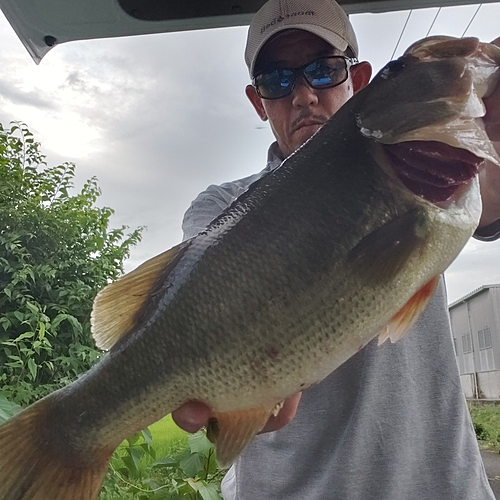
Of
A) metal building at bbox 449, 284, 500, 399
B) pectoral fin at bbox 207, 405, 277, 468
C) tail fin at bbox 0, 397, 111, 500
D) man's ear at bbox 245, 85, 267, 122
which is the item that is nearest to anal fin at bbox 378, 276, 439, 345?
pectoral fin at bbox 207, 405, 277, 468

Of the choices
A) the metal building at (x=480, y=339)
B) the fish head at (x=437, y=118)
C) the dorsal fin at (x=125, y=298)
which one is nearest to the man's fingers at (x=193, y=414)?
the dorsal fin at (x=125, y=298)

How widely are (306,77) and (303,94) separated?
7cm

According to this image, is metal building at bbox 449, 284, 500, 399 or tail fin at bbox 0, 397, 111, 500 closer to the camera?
tail fin at bbox 0, 397, 111, 500

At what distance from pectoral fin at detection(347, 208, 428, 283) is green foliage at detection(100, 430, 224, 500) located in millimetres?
1715

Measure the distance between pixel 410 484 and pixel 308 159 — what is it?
100 cm

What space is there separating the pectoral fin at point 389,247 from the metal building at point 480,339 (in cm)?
1005

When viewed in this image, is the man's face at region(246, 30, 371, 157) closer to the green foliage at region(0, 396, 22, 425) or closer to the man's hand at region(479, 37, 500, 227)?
the man's hand at region(479, 37, 500, 227)

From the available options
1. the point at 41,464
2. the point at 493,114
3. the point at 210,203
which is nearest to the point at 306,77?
the point at 210,203

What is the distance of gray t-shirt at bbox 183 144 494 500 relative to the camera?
1651 millimetres

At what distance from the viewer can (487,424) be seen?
905cm

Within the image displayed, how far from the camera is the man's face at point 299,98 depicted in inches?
79.7

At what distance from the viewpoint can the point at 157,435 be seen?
393 centimetres

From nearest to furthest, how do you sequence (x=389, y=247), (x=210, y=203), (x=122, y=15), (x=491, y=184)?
(x=389, y=247) < (x=491, y=184) < (x=210, y=203) < (x=122, y=15)

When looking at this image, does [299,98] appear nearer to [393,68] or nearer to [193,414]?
[393,68]
